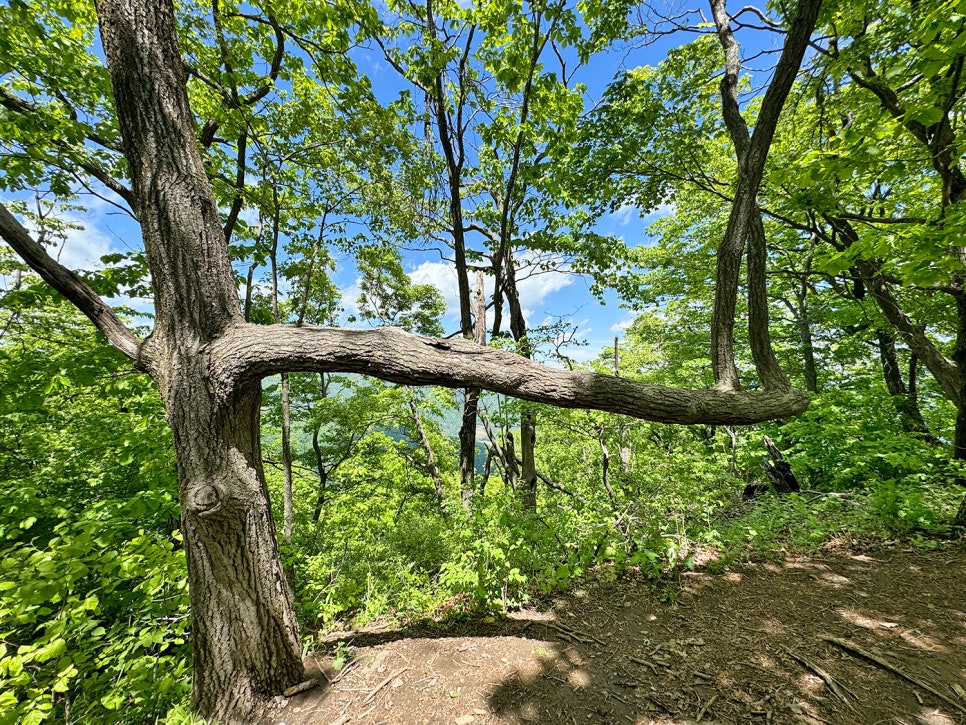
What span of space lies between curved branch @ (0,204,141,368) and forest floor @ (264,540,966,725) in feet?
8.55

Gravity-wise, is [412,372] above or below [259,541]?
above

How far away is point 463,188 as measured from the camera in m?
6.84

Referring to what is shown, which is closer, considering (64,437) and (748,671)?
(748,671)

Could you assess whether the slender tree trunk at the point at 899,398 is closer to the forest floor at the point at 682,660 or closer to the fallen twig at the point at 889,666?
the forest floor at the point at 682,660

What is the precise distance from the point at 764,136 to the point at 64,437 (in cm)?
1196

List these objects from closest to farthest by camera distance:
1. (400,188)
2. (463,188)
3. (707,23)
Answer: (707,23)
(400,188)
(463,188)

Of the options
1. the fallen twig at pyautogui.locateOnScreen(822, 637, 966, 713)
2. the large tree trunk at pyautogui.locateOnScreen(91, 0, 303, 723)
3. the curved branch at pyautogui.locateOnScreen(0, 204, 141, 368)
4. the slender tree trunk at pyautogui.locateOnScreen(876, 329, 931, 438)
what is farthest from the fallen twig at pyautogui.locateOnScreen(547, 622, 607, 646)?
the slender tree trunk at pyautogui.locateOnScreen(876, 329, 931, 438)

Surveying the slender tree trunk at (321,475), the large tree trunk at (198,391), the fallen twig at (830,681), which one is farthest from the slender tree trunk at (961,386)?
the slender tree trunk at (321,475)

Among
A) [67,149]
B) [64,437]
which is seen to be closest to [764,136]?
[67,149]

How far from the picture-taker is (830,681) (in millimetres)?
2131

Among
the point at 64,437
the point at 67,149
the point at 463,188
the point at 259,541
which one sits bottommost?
the point at 259,541

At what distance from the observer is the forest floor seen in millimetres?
2041

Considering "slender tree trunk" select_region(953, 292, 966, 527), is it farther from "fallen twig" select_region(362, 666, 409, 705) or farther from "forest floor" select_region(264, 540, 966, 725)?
"fallen twig" select_region(362, 666, 409, 705)

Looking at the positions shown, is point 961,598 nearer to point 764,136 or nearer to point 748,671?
point 748,671
